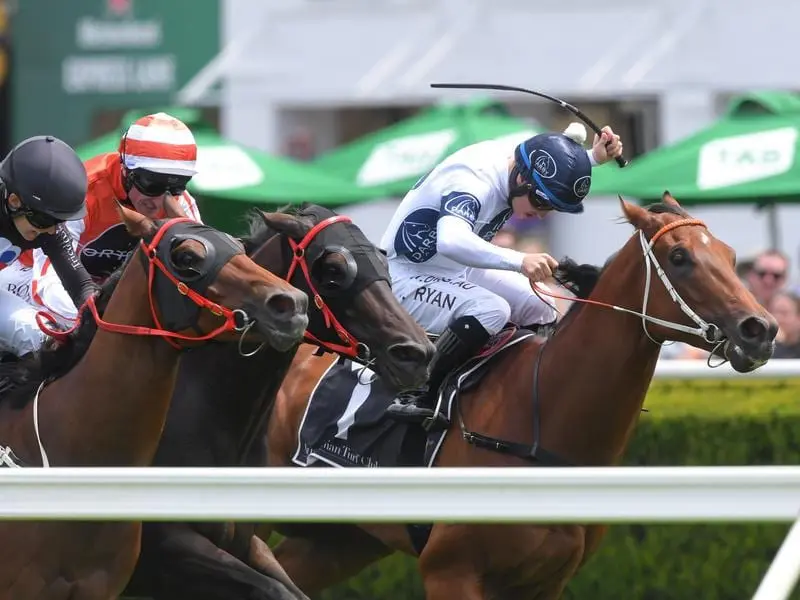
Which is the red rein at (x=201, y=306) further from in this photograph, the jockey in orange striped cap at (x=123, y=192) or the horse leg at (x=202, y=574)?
the horse leg at (x=202, y=574)

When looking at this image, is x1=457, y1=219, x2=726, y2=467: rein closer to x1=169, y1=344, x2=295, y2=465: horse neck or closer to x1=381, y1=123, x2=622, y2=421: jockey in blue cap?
x1=381, y1=123, x2=622, y2=421: jockey in blue cap

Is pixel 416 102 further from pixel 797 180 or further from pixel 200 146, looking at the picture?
pixel 797 180

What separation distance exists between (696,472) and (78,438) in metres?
1.79

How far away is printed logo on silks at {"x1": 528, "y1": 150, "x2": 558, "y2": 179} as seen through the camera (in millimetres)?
5363

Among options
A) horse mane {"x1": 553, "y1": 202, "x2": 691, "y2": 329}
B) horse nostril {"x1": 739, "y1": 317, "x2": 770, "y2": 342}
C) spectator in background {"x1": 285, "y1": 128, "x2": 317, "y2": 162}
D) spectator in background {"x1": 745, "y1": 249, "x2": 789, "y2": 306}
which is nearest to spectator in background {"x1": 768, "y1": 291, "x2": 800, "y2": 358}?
spectator in background {"x1": 745, "y1": 249, "x2": 789, "y2": 306}

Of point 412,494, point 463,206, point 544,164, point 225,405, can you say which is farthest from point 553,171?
point 412,494

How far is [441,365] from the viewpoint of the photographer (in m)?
5.60

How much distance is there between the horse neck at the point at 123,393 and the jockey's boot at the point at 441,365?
1.35 m

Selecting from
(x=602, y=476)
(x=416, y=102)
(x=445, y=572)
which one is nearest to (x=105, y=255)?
(x=445, y=572)

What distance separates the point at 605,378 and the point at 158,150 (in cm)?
156

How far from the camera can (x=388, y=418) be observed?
565 cm

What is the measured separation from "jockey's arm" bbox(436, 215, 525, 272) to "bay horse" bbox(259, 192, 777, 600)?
309 millimetres

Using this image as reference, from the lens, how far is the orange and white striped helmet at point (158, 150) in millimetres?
4906

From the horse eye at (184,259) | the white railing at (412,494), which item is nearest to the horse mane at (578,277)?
the horse eye at (184,259)
